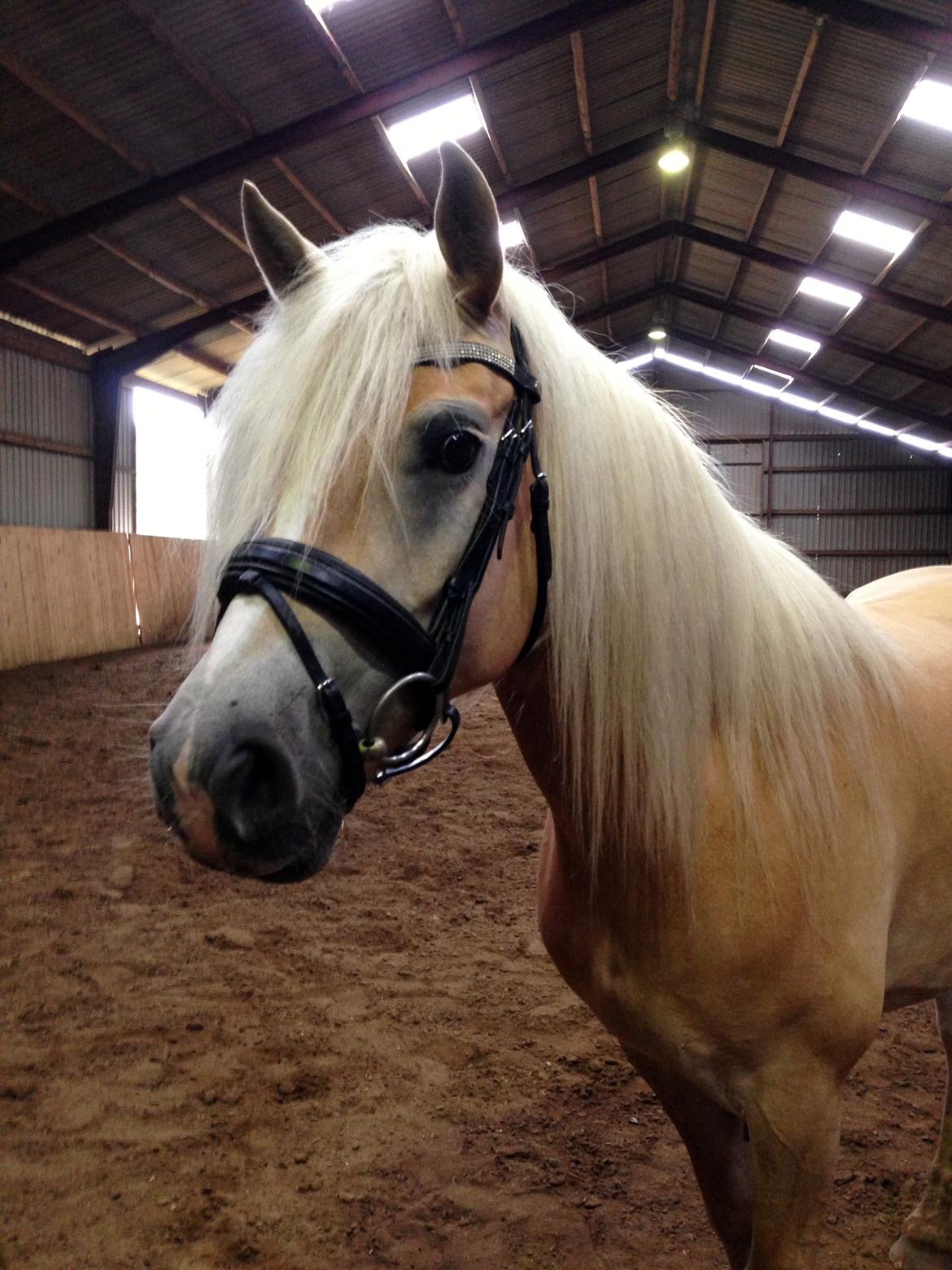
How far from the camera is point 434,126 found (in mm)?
9672

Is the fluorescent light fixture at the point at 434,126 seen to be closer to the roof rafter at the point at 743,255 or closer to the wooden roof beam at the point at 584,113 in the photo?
the wooden roof beam at the point at 584,113

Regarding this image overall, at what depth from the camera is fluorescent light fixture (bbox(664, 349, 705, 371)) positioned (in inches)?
922

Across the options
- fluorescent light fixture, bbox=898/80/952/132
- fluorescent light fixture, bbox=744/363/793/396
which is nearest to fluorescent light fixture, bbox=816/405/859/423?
fluorescent light fixture, bbox=744/363/793/396

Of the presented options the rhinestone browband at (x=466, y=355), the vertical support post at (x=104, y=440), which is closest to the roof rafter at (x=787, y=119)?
the rhinestone browband at (x=466, y=355)

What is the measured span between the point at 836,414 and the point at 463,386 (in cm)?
2353

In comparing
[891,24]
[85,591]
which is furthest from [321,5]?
[85,591]

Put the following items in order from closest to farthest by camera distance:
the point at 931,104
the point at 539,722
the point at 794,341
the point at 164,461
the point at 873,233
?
the point at 539,722 → the point at 931,104 → the point at 873,233 → the point at 164,461 → the point at 794,341

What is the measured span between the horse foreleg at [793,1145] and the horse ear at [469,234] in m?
1.36

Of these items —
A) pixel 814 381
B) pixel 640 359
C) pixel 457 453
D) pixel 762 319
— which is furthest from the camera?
pixel 640 359

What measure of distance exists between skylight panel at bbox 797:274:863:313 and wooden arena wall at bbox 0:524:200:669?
37.8ft

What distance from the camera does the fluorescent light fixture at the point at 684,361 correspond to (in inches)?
922

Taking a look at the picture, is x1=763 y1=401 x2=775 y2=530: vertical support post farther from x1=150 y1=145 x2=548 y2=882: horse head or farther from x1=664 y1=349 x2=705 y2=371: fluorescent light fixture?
x1=150 y1=145 x2=548 y2=882: horse head

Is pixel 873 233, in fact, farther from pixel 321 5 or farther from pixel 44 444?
pixel 44 444

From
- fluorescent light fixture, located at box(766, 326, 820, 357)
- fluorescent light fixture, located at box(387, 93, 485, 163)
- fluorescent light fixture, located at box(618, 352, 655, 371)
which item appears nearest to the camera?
fluorescent light fixture, located at box(387, 93, 485, 163)
